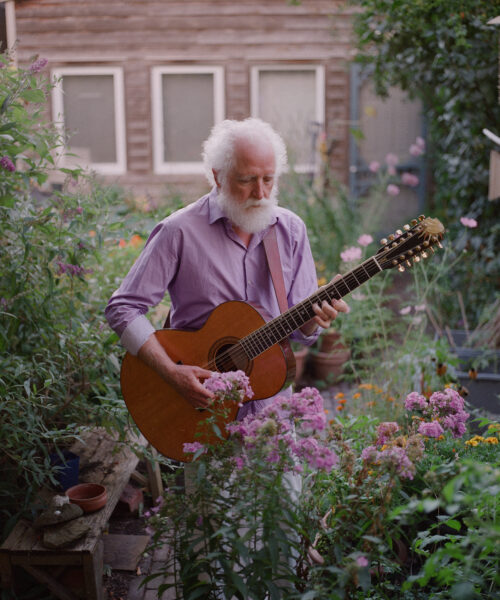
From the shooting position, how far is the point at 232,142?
229 centimetres

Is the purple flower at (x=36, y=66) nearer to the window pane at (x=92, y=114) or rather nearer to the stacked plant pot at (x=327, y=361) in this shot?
the stacked plant pot at (x=327, y=361)

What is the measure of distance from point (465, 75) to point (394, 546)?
12.8 feet

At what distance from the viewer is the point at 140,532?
3.29 metres

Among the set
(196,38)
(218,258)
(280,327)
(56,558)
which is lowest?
(56,558)

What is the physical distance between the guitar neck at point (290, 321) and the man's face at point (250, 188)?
333mm

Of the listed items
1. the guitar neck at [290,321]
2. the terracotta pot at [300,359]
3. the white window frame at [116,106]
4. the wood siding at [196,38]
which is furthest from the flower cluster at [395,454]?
the white window frame at [116,106]

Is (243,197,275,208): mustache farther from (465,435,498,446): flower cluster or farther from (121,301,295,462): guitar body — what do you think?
(465,435,498,446): flower cluster

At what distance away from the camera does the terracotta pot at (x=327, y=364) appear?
210 inches

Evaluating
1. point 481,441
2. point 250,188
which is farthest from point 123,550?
point 250,188

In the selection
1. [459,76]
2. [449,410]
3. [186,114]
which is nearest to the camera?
[449,410]

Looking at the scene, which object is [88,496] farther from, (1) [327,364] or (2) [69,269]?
(1) [327,364]

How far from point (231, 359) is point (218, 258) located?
0.38 m

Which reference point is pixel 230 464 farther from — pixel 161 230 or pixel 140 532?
pixel 140 532

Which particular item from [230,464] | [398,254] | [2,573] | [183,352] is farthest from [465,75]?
[2,573]
